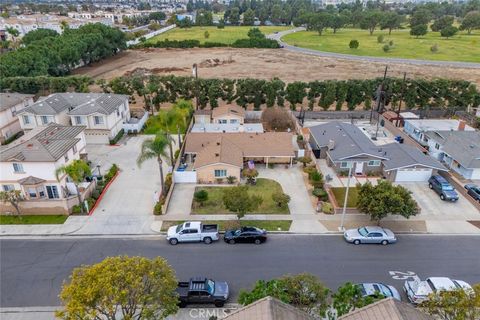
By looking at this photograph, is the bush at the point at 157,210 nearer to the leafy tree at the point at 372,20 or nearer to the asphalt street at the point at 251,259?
the asphalt street at the point at 251,259

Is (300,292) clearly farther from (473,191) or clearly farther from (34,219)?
(473,191)

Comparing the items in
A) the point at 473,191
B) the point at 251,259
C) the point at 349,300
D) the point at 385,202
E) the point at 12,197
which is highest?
the point at 349,300

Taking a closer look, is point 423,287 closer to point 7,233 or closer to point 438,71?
point 7,233

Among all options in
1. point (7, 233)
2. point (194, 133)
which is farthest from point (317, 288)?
point (194, 133)

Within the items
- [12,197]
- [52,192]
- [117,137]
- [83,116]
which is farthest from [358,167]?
[83,116]

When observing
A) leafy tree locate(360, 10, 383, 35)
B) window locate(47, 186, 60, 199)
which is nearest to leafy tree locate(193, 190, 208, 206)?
window locate(47, 186, 60, 199)

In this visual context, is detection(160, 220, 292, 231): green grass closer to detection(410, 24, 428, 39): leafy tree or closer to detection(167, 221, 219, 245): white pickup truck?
detection(167, 221, 219, 245): white pickup truck
